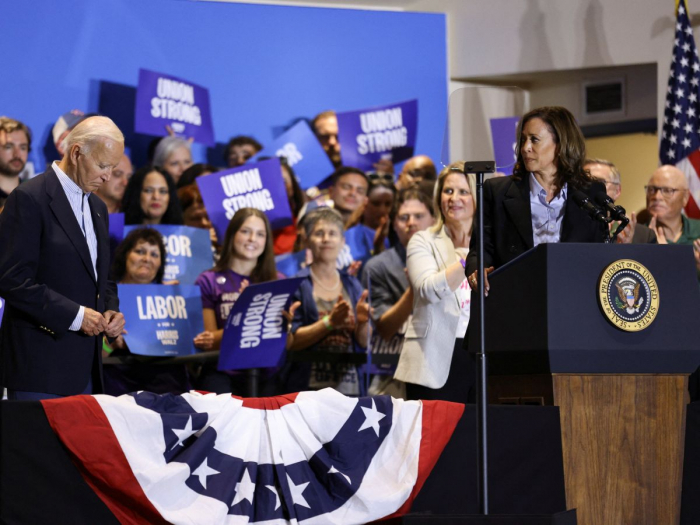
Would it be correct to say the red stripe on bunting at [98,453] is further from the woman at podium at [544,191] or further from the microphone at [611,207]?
the microphone at [611,207]

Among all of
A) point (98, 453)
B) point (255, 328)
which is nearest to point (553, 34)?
point (255, 328)

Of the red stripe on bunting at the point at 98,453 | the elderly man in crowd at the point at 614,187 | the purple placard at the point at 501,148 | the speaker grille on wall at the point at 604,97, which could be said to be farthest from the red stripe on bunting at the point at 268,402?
the speaker grille on wall at the point at 604,97

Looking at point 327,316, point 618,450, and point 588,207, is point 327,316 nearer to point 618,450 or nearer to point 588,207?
point 588,207

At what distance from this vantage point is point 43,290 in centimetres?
272

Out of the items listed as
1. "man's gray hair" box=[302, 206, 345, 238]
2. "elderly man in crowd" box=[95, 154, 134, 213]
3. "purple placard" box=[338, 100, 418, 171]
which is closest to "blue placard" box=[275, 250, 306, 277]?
"man's gray hair" box=[302, 206, 345, 238]

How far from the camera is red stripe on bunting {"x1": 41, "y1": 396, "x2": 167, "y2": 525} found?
221 cm

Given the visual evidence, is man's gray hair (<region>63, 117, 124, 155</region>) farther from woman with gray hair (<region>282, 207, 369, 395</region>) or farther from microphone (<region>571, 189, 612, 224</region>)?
woman with gray hair (<region>282, 207, 369, 395</region>)

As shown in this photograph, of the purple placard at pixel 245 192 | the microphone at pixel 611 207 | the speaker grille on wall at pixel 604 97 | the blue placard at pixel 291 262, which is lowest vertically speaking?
the blue placard at pixel 291 262

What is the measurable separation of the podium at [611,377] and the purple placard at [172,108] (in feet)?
13.1

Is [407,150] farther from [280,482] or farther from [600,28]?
[280,482]

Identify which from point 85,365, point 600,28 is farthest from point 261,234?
point 600,28

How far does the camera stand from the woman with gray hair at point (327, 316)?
5113 mm

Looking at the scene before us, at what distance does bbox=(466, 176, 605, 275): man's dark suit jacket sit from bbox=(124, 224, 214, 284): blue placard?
294cm

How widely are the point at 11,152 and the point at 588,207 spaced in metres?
4.06
